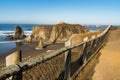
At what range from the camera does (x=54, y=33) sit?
54.3m

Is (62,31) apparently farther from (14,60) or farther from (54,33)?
(14,60)

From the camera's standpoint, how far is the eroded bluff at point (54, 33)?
54116 mm

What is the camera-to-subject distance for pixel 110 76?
28.3 ft

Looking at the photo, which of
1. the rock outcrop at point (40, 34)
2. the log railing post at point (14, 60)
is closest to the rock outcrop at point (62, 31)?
the rock outcrop at point (40, 34)

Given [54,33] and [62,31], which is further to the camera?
[62,31]

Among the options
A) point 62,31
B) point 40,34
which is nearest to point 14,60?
point 62,31

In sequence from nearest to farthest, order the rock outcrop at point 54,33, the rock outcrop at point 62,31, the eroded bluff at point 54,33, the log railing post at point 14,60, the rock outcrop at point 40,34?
the log railing post at point 14,60 < the rock outcrop at point 62,31 < the rock outcrop at point 54,33 < the eroded bluff at point 54,33 < the rock outcrop at point 40,34

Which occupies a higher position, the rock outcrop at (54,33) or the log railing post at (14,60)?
the log railing post at (14,60)

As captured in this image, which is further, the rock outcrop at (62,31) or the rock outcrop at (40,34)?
the rock outcrop at (40,34)

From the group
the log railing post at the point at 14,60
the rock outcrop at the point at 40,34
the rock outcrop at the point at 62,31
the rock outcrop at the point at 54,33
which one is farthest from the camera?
the rock outcrop at the point at 40,34

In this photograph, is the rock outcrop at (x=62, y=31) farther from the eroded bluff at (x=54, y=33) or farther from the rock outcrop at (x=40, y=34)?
the rock outcrop at (x=40, y=34)

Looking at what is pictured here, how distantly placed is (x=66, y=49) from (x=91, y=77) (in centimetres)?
242

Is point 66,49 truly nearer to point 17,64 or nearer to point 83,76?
point 83,76

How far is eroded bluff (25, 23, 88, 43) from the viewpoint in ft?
178
